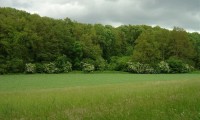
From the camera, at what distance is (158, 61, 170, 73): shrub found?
99.2 meters

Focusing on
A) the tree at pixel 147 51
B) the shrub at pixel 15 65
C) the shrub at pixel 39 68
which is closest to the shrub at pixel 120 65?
the tree at pixel 147 51

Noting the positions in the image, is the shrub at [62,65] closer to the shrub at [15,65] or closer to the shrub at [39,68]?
the shrub at [39,68]

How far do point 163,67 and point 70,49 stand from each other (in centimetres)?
3182

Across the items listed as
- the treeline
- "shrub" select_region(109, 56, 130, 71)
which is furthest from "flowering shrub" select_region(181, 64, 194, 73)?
"shrub" select_region(109, 56, 130, 71)

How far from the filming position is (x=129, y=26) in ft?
445

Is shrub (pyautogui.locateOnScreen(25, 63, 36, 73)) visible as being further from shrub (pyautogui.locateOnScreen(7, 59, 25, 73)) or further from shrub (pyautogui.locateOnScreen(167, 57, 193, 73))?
shrub (pyautogui.locateOnScreen(167, 57, 193, 73))

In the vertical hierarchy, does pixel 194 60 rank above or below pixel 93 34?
below

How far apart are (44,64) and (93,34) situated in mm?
27164

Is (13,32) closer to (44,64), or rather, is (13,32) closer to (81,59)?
(44,64)

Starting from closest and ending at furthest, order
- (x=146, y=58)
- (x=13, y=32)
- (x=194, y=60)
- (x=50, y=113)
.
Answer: (x=50, y=113) → (x=13, y=32) → (x=146, y=58) → (x=194, y=60)

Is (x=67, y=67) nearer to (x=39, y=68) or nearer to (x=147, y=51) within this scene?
(x=39, y=68)

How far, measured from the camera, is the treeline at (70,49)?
303 ft

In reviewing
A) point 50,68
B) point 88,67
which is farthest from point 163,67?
point 50,68

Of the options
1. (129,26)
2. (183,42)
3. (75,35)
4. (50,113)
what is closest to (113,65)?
(75,35)
